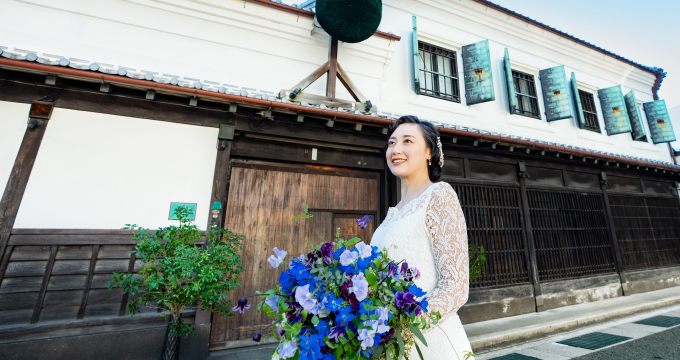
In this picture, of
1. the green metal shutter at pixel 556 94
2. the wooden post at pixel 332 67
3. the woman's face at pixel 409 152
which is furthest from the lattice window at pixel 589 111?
the woman's face at pixel 409 152

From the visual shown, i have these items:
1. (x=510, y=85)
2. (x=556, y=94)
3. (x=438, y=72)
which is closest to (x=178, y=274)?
(x=438, y=72)

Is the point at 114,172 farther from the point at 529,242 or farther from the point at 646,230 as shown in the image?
the point at 646,230

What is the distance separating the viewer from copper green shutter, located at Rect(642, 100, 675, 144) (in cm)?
1097

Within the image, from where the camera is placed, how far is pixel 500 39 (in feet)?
29.6

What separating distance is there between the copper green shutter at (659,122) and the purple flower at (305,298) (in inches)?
674

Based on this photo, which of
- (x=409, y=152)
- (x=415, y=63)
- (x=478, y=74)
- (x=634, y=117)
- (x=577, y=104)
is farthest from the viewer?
(x=634, y=117)

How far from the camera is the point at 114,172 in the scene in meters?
3.84

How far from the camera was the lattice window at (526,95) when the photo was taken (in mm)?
8781

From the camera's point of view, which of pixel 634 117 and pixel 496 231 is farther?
pixel 634 117

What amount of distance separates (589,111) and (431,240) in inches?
513

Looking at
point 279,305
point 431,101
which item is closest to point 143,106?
point 279,305

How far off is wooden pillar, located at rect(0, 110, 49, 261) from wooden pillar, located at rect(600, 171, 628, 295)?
13018 mm

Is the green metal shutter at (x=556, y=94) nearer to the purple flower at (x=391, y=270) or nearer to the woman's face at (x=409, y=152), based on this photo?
the woman's face at (x=409, y=152)

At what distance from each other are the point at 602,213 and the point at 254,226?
10.1 metres
